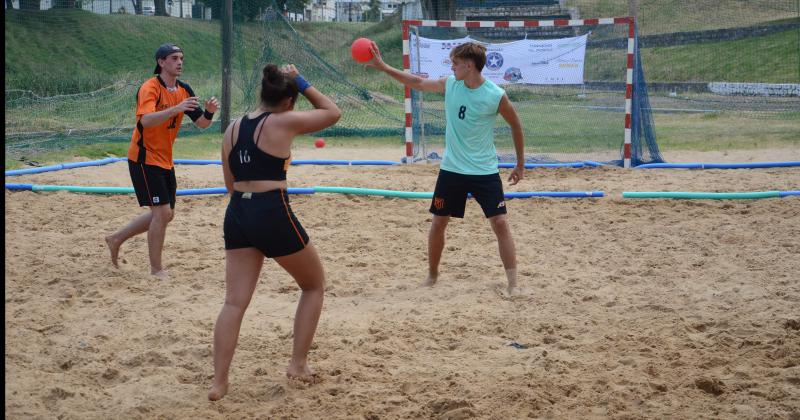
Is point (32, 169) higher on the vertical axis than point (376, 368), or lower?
higher

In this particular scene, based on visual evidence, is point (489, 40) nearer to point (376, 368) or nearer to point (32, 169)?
point (32, 169)

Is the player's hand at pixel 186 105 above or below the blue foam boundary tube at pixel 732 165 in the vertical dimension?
above

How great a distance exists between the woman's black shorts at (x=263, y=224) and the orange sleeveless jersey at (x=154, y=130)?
96.0 inches

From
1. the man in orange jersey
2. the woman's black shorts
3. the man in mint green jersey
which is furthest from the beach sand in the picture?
the woman's black shorts

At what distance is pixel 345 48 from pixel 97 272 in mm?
19012

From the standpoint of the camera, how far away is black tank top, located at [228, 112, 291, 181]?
4.39m

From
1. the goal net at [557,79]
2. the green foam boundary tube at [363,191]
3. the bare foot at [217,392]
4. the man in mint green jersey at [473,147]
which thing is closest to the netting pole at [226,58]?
the goal net at [557,79]

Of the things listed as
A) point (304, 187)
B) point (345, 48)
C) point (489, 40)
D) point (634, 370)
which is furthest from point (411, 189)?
point (345, 48)

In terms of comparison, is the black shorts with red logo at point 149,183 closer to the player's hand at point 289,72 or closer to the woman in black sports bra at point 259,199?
the woman in black sports bra at point 259,199

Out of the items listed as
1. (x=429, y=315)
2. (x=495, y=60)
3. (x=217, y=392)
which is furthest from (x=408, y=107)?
(x=217, y=392)

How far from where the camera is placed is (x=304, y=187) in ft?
34.4

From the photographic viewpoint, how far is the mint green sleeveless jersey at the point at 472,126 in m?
6.44

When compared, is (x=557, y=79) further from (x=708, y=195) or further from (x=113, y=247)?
(x=113, y=247)

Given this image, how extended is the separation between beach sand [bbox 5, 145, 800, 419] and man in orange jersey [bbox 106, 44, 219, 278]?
0.47 meters
